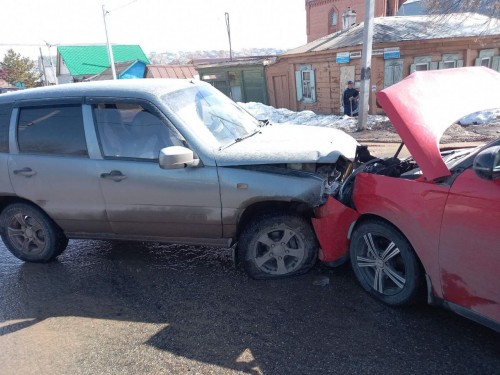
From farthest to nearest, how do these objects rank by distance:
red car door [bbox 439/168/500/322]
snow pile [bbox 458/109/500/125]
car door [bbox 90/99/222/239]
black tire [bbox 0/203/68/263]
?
snow pile [bbox 458/109/500/125] → black tire [bbox 0/203/68/263] → car door [bbox 90/99/222/239] → red car door [bbox 439/168/500/322]

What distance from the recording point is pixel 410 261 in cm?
286

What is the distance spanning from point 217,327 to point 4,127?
319 centimetres

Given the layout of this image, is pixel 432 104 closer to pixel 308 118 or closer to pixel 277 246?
pixel 277 246

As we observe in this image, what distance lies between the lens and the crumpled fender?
131 inches

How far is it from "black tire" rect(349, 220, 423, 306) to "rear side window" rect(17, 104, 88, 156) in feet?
9.10

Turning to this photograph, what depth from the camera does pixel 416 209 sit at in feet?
8.93

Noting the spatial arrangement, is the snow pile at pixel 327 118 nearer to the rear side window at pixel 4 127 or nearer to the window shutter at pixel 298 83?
the window shutter at pixel 298 83

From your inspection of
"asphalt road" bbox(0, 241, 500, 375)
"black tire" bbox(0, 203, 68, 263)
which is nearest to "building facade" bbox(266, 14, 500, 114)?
"asphalt road" bbox(0, 241, 500, 375)

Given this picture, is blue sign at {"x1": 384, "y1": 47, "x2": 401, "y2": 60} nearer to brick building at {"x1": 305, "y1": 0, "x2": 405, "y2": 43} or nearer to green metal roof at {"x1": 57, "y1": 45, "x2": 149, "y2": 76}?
brick building at {"x1": 305, "y1": 0, "x2": 405, "y2": 43}

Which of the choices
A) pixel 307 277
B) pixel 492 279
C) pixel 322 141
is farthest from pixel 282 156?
pixel 492 279

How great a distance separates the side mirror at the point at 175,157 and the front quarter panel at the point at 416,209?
5.10ft

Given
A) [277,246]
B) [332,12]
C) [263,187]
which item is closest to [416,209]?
[263,187]

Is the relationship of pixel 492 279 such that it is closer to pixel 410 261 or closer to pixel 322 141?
pixel 410 261

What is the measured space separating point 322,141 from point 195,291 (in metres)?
1.90
